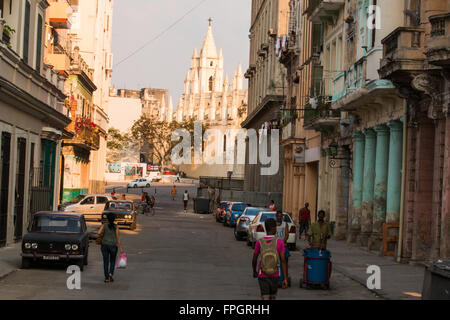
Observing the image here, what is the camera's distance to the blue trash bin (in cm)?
1698

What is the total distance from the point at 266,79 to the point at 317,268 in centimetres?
4817

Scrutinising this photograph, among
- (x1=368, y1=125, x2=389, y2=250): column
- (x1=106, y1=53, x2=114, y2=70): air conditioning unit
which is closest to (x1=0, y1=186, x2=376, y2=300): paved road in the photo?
(x1=368, y1=125, x2=389, y2=250): column

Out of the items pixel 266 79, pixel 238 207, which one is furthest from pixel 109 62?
pixel 238 207

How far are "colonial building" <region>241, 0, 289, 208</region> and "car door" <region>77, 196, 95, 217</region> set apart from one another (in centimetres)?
1513

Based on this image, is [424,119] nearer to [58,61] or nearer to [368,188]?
[368,188]

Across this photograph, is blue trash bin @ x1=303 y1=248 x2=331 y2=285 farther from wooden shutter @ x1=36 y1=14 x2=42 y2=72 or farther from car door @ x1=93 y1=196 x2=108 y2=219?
car door @ x1=93 y1=196 x2=108 y2=219

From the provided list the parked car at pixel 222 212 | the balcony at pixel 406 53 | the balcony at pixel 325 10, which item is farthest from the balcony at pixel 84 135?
the balcony at pixel 406 53

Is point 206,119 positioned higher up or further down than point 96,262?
higher up

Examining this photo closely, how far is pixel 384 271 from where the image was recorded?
2080 centimetres

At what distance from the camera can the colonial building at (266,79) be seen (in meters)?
56.1

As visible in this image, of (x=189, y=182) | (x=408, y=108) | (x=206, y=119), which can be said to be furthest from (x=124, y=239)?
(x=206, y=119)

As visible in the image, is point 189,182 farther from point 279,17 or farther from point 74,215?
point 74,215

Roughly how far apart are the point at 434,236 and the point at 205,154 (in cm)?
12655
